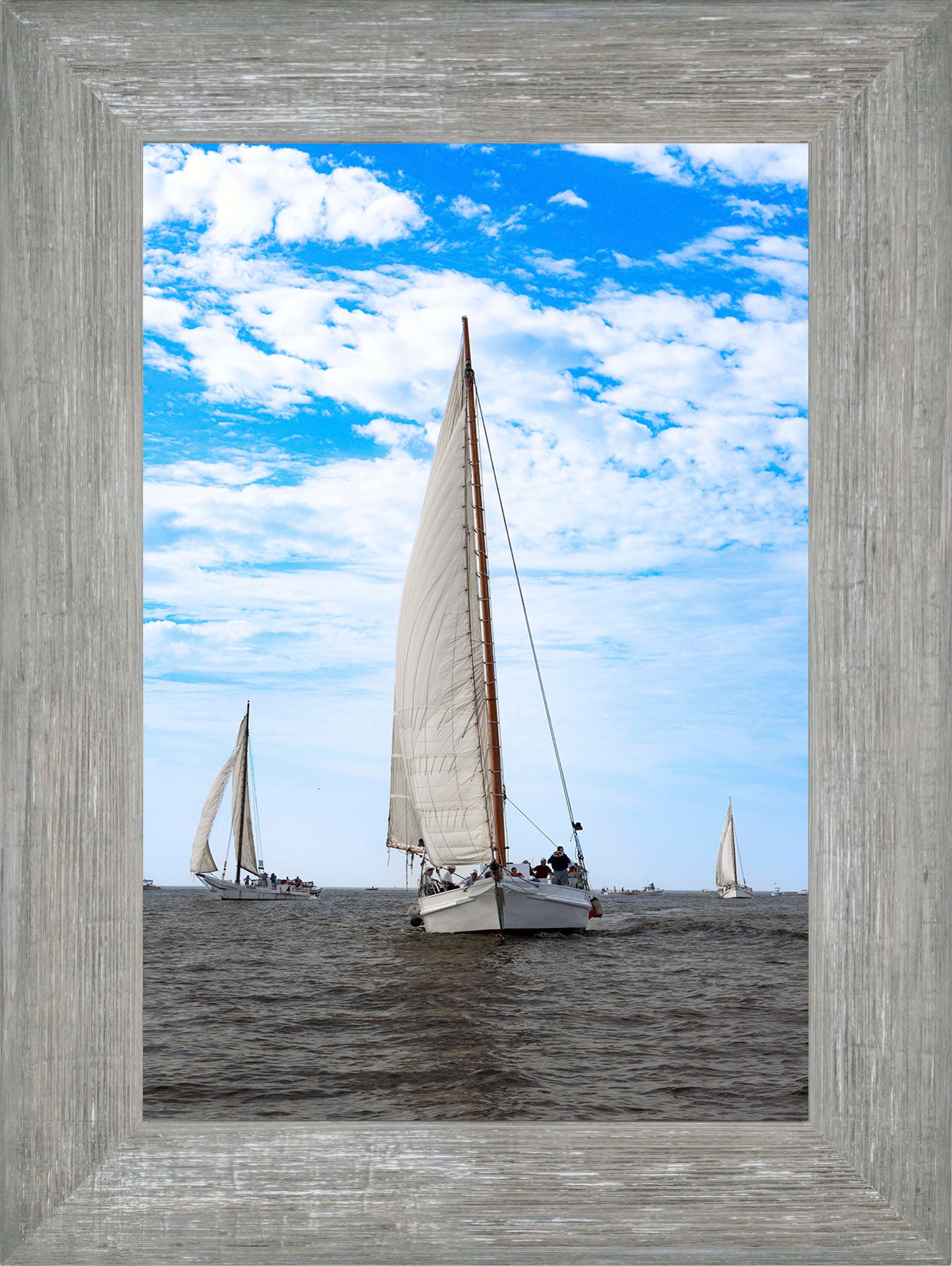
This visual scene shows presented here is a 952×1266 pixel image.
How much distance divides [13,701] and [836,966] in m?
1.10

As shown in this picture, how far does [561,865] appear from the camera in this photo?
1934cm

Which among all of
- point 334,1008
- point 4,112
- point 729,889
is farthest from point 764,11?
point 729,889

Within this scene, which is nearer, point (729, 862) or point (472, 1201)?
point (472, 1201)

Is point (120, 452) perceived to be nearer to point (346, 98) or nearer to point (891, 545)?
point (346, 98)

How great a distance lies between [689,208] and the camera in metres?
24.8

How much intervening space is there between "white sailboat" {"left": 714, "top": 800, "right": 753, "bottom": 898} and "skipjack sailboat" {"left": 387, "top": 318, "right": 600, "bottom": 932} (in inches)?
981

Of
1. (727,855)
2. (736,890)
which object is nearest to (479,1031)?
(727,855)

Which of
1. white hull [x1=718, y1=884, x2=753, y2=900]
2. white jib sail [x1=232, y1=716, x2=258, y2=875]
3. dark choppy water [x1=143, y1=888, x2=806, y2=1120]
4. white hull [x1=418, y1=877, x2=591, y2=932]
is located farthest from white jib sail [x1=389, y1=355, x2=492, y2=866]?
white hull [x1=718, y1=884, x2=753, y2=900]

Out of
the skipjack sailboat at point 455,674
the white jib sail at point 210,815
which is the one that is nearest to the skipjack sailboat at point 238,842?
the white jib sail at point 210,815

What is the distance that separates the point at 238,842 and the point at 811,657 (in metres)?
40.3

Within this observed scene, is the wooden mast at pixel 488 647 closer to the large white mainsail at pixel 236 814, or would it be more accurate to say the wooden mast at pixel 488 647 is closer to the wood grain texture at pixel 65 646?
the wood grain texture at pixel 65 646

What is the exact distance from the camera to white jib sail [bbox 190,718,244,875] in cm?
3662

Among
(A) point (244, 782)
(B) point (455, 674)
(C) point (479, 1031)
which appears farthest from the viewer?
(A) point (244, 782)

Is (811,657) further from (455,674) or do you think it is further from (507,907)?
(507,907)
